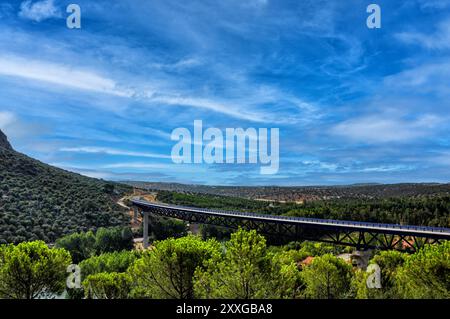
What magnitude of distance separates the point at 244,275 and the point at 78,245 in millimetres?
53564

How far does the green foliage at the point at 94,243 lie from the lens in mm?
65556

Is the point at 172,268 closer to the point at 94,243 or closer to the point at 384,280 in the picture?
the point at 384,280

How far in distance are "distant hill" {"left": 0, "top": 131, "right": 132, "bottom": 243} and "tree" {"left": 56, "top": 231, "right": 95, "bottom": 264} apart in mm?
5725

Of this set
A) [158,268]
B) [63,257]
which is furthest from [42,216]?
[158,268]

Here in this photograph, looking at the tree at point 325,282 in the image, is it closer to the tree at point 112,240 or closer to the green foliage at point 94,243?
the green foliage at point 94,243

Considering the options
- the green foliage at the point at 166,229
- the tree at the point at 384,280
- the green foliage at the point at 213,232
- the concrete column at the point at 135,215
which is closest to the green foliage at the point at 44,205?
the concrete column at the point at 135,215

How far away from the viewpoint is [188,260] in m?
26.2

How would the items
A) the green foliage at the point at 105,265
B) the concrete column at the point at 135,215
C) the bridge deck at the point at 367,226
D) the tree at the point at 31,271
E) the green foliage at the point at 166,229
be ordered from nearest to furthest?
the tree at the point at 31,271 → the bridge deck at the point at 367,226 → the green foliage at the point at 105,265 → the green foliage at the point at 166,229 → the concrete column at the point at 135,215

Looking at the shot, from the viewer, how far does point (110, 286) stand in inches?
1289

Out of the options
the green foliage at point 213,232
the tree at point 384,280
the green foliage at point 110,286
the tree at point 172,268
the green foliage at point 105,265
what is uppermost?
the tree at point 172,268

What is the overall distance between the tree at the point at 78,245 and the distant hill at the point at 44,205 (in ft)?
18.8

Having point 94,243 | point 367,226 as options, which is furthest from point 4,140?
point 367,226
